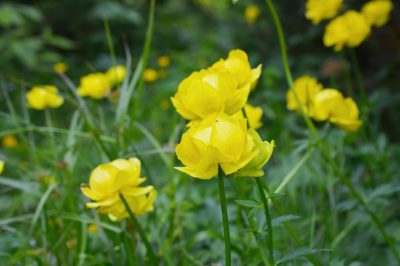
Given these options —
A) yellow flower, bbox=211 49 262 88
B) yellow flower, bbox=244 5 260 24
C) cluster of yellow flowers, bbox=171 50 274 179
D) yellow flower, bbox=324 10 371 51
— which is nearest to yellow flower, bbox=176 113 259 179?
cluster of yellow flowers, bbox=171 50 274 179

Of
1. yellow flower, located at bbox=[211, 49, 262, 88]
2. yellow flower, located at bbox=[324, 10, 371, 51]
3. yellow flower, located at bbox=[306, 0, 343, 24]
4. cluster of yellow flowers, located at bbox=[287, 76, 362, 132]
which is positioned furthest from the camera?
yellow flower, located at bbox=[306, 0, 343, 24]

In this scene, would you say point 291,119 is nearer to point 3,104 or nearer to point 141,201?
point 141,201

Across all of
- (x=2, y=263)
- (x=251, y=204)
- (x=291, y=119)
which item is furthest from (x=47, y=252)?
(x=291, y=119)

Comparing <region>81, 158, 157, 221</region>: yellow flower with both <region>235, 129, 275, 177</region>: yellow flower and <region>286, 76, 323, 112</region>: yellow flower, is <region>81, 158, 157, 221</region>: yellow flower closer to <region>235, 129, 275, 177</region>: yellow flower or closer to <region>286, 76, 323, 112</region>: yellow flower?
<region>235, 129, 275, 177</region>: yellow flower

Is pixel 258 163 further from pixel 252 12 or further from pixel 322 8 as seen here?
pixel 252 12

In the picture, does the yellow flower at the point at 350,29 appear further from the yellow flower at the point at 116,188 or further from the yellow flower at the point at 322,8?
the yellow flower at the point at 116,188

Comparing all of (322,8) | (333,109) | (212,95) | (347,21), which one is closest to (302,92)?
(333,109)
